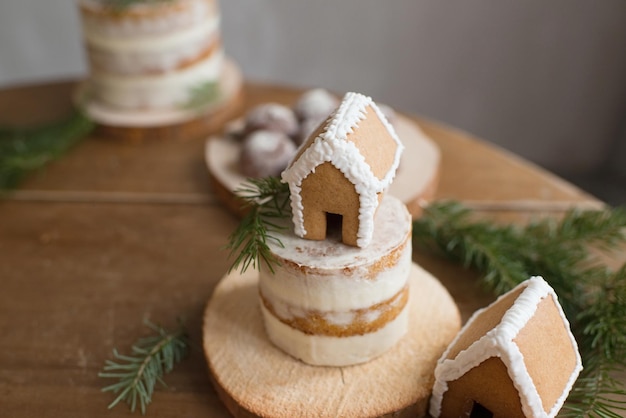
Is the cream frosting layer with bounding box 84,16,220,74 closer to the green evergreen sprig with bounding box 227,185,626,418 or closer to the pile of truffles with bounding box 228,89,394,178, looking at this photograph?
the pile of truffles with bounding box 228,89,394,178

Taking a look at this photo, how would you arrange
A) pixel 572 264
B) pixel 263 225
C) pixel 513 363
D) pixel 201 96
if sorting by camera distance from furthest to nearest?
pixel 201 96
pixel 572 264
pixel 263 225
pixel 513 363

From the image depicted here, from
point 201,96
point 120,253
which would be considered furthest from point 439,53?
point 120,253

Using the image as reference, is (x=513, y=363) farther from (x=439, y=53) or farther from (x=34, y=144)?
(x=439, y=53)

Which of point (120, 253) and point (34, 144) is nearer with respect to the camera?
point (120, 253)

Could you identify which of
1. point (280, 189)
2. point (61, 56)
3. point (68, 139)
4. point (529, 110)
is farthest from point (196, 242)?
point (529, 110)

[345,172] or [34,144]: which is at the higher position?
[345,172]

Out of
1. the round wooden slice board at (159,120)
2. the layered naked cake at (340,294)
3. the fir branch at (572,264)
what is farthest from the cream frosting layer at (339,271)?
the round wooden slice board at (159,120)

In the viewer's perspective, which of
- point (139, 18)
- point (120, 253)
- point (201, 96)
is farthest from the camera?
point (201, 96)
